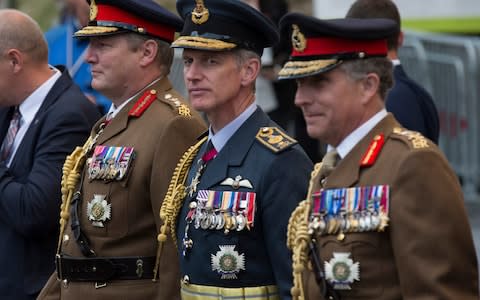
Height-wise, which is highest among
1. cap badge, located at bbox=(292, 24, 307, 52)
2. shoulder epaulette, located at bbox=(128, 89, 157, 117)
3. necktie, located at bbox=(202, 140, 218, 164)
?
shoulder epaulette, located at bbox=(128, 89, 157, 117)

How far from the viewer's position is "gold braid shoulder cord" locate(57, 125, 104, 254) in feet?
20.5

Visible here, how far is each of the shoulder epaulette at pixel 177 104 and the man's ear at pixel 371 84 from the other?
155cm

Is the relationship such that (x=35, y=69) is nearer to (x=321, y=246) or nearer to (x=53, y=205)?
(x=53, y=205)

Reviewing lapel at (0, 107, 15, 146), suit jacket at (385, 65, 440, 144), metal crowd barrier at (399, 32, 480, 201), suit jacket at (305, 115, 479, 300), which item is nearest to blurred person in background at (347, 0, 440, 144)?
suit jacket at (385, 65, 440, 144)

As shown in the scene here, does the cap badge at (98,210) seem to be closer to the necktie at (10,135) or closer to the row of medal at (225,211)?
the row of medal at (225,211)

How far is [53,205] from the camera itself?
6.84 metres

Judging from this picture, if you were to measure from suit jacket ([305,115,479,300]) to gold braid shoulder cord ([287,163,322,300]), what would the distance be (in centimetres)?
20

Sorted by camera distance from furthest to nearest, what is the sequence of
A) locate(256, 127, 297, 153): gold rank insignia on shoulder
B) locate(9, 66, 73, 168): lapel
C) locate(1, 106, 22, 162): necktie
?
locate(1, 106, 22, 162): necktie, locate(9, 66, 73, 168): lapel, locate(256, 127, 297, 153): gold rank insignia on shoulder

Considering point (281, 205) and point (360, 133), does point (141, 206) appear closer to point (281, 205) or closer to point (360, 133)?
point (281, 205)

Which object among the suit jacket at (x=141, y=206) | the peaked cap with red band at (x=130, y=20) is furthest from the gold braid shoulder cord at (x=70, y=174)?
the peaked cap with red band at (x=130, y=20)

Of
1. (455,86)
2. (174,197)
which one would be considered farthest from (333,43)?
(455,86)

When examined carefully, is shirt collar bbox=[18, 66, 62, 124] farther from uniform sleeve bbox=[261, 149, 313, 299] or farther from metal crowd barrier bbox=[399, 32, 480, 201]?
metal crowd barrier bbox=[399, 32, 480, 201]

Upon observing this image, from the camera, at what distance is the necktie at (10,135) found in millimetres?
7180

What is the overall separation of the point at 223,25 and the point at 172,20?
725mm
